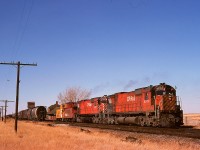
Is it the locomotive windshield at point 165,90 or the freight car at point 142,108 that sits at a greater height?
the locomotive windshield at point 165,90

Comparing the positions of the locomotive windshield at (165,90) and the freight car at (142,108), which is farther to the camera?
the locomotive windshield at (165,90)

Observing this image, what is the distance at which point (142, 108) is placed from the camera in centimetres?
2919

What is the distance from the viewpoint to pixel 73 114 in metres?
51.0

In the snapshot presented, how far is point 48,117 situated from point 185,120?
5179 cm

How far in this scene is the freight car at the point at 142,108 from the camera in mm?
26391

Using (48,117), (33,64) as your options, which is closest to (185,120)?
(33,64)

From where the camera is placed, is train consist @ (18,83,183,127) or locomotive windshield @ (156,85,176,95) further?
locomotive windshield @ (156,85,176,95)

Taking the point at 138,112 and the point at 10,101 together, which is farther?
the point at 10,101

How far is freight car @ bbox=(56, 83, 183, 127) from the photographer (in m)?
26.4

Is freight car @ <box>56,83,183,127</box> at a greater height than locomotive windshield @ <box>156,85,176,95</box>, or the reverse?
locomotive windshield @ <box>156,85,176,95</box>

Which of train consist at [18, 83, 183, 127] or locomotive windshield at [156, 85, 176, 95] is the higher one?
locomotive windshield at [156, 85, 176, 95]

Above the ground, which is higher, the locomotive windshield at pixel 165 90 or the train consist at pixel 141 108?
the locomotive windshield at pixel 165 90

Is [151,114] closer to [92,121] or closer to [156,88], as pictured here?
[156,88]

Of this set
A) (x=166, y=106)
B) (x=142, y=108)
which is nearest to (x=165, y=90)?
(x=166, y=106)
